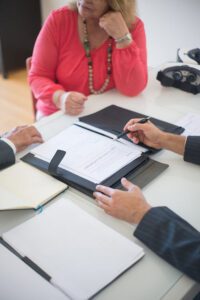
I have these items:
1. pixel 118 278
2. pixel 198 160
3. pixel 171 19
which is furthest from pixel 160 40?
pixel 118 278

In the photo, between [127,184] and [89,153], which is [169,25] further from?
[127,184]

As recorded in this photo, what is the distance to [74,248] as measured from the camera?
0.79m

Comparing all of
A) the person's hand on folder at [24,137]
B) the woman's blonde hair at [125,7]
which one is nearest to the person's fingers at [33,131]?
the person's hand on folder at [24,137]

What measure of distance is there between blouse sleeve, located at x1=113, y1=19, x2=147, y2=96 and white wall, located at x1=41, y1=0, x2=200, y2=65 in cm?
105

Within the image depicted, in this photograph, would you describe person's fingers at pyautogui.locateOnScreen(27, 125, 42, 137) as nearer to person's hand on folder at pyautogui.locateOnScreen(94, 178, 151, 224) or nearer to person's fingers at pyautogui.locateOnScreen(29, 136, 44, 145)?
person's fingers at pyautogui.locateOnScreen(29, 136, 44, 145)

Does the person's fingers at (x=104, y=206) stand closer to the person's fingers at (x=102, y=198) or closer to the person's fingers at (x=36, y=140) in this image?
the person's fingers at (x=102, y=198)

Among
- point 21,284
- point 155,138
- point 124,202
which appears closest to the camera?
point 21,284

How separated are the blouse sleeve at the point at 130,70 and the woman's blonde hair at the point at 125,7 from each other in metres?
0.05

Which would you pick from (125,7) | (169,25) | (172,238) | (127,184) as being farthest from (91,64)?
(169,25)

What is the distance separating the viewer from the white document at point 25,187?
0.90m

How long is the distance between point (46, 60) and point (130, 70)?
1.26ft

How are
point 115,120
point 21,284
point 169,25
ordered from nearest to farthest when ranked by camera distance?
point 21,284
point 115,120
point 169,25

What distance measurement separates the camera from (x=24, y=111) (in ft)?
9.57

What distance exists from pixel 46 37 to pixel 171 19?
1.41 m
